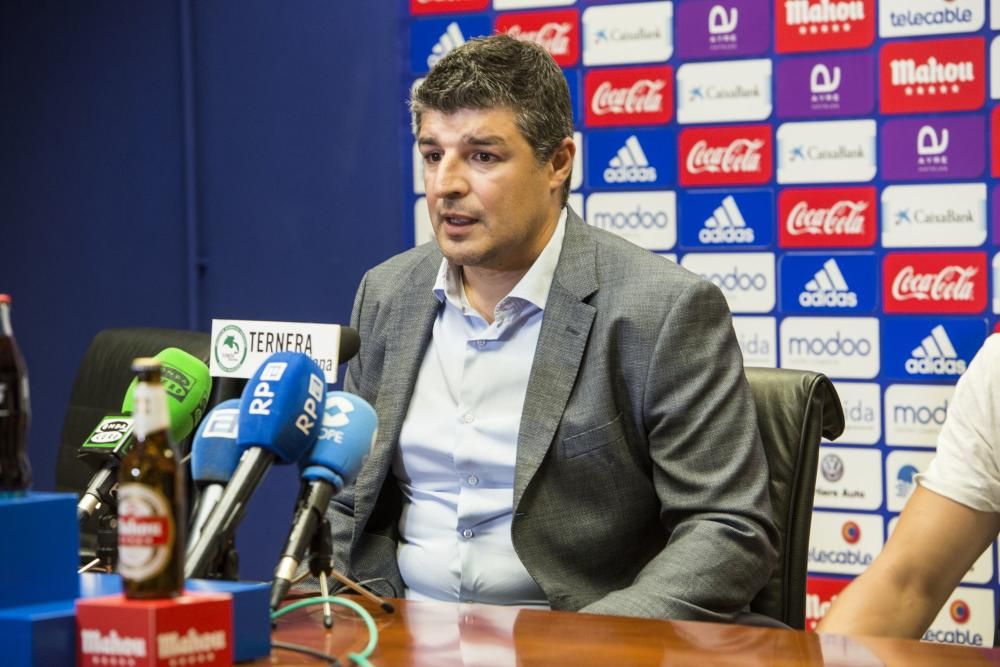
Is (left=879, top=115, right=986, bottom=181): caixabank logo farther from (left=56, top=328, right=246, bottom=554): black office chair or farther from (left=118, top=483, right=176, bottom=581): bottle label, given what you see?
(left=118, top=483, right=176, bottom=581): bottle label

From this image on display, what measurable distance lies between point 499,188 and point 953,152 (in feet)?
5.75

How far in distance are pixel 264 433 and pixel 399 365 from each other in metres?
1.04

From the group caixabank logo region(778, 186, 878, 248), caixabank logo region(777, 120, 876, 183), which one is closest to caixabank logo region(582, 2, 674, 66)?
caixabank logo region(777, 120, 876, 183)

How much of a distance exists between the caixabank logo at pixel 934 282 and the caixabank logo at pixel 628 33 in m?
0.89

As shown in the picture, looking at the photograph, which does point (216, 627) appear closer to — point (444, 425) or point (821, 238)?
point (444, 425)

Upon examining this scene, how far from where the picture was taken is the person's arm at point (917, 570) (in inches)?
74.6

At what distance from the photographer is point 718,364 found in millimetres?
2145

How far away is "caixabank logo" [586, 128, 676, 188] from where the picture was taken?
3.91 meters

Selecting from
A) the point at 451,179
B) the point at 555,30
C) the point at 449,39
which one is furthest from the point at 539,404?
the point at 449,39

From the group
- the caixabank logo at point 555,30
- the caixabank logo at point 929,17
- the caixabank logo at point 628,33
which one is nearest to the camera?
the caixabank logo at point 929,17

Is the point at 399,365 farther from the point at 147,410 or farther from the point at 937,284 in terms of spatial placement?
the point at 937,284

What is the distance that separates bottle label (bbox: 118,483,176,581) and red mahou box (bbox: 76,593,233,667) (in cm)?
3

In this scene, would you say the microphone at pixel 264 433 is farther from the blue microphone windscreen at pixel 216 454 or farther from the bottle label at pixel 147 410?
the bottle label at pixel 147 410

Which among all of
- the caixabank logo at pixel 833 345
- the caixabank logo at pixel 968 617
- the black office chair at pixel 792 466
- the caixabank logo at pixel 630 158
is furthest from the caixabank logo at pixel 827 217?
the black office chair at pixel 792 466
